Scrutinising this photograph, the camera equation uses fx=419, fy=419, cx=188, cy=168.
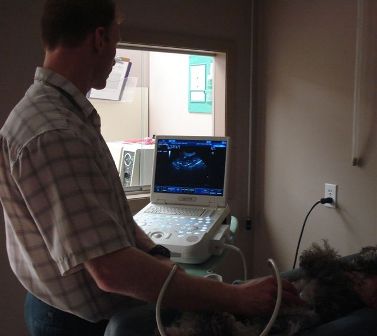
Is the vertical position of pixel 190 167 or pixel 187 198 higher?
pixel 190 167

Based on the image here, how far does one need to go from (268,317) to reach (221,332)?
0.36 feet

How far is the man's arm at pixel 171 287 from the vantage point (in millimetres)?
775

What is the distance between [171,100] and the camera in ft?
11.6

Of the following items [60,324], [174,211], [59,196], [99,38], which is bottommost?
[60,324]

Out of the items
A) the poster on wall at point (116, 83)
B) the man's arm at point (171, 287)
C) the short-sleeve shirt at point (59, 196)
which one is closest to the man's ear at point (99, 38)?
the short-sleeve shirt at point (59, 196)

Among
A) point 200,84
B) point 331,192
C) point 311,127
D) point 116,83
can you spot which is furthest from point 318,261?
point 116,83

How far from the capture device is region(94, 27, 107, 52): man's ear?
2.99ft

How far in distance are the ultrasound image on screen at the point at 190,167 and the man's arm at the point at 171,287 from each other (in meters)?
0.93

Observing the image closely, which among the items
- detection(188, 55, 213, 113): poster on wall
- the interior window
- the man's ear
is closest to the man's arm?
the man's ear

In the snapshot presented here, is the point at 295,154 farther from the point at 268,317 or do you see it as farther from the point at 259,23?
the point at 268,317

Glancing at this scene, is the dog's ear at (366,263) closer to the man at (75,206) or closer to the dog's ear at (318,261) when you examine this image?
the dog's ear at (318,261)

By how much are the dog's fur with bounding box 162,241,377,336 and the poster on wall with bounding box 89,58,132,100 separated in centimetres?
219

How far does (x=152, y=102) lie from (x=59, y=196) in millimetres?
3011

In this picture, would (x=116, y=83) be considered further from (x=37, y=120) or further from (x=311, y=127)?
(x=37, y=120)
